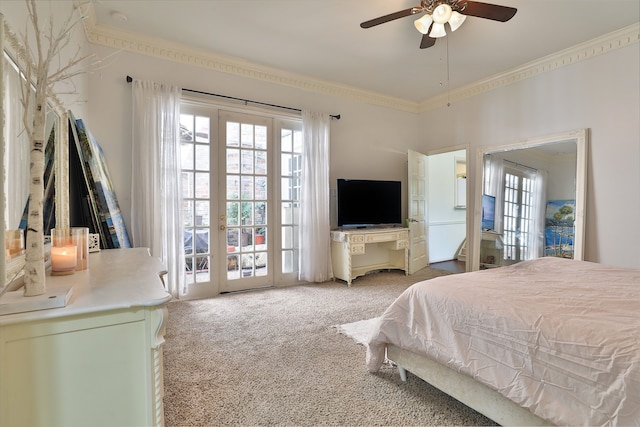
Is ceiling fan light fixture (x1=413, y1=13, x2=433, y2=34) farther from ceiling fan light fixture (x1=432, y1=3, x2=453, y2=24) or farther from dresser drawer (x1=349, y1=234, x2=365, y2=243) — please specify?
dresser drawer (x1=349, y1=234, x2=365, y2=243)

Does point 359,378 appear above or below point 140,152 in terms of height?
below

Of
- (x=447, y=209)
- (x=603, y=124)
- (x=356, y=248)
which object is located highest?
(x=603, y=124)

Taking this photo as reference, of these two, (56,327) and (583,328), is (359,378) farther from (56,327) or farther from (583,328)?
(56,327)

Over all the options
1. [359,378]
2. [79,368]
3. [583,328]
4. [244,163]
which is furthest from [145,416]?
[244,163]

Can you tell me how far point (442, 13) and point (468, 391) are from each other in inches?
94.4

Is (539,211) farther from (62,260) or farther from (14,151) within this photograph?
(14,151)

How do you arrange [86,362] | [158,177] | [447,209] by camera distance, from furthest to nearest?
[447,209], [158,177], [86,362]

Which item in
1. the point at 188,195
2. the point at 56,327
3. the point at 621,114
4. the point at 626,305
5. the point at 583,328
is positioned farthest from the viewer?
the point at 188,195

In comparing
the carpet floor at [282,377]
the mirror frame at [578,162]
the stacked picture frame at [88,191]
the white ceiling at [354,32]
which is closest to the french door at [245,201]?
the carpet floor at [282,377]

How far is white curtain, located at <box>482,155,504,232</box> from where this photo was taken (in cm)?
419

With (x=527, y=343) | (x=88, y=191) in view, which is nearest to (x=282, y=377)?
(x=527, y=343)

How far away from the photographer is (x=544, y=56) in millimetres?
3631

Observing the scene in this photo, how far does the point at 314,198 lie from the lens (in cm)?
417

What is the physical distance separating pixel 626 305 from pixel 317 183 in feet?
10.6
